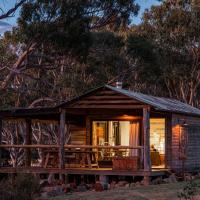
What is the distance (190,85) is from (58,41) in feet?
64.3

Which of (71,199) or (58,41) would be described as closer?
(71,199)

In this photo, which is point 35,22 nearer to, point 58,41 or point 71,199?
point 58,41

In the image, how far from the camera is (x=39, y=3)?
23875 mm

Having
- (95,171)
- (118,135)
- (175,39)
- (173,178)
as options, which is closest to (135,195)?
(173,178)

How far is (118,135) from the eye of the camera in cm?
2664

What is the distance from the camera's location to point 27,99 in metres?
35.3

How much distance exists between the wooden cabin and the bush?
805cm

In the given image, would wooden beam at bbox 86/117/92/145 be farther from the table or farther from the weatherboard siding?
the weatherboard siding

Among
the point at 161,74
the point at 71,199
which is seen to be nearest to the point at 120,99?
the point at 71,199

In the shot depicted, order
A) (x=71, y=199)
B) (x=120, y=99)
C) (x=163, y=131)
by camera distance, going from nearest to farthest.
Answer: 1. (x=71, y=199)
2. (x=120, y=99)
3. (x=163, y=131)

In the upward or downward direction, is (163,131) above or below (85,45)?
below

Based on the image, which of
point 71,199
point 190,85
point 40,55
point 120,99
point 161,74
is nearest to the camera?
point 71,199

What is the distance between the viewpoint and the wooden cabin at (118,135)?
73.7ft

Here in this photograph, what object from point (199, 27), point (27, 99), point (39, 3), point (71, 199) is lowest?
point (71, 199)
